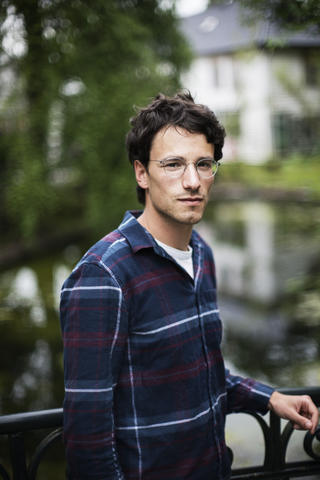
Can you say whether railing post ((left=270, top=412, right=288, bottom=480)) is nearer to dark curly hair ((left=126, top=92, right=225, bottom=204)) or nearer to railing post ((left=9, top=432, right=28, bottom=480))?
railing post ((left=9, top=432, right=28, bottom=480))

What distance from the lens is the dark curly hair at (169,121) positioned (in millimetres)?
1507

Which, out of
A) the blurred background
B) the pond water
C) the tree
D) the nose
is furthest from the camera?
the tree

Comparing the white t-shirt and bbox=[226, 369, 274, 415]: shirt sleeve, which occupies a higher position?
the white t-shirt

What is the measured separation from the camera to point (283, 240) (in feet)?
41.1

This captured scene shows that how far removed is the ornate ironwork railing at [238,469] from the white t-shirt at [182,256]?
0.59m

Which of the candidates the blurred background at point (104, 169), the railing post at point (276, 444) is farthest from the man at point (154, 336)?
the blurred background at point (104, 169)

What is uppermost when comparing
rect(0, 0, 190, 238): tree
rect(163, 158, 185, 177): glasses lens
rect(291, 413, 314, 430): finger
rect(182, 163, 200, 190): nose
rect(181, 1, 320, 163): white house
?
rect(181, 1, 320, 163): white house

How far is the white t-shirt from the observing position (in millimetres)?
1564

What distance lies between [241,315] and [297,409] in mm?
5801

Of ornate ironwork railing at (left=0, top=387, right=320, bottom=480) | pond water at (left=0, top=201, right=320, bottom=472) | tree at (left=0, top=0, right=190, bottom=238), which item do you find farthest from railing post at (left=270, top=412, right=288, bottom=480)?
tree at (left=0, top=0, right=190, bottom=238)

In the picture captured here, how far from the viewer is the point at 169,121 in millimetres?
1510

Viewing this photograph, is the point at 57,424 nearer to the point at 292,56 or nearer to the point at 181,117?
the point at 181,117

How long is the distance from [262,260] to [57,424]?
953cm

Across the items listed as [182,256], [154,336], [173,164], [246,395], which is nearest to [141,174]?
[173,164]
